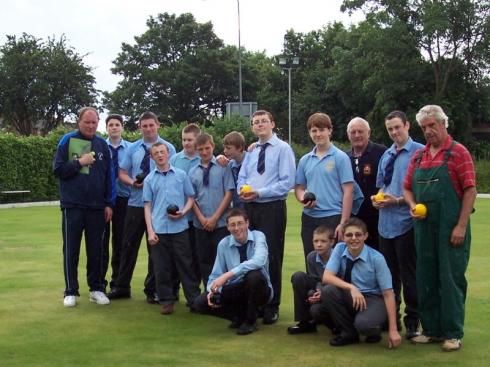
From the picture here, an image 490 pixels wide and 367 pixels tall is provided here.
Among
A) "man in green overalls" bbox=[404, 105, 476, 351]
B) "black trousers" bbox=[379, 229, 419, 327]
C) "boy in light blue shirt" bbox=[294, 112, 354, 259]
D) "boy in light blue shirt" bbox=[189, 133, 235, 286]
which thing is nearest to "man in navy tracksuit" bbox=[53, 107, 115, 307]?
"boy in light blue shirt" bbox=[189, 133, 235, 286]

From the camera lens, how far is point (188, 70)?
6388 centimetres

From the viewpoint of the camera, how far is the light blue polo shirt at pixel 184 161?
782 centimetres

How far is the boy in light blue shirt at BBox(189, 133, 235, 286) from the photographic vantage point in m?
7.40

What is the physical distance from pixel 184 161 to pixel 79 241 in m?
1.39

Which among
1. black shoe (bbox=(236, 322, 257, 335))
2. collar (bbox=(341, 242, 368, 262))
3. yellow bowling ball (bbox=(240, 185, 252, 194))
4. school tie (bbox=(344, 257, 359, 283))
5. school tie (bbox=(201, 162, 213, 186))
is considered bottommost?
black shoe (bbox=(236, 322, 257, 335))

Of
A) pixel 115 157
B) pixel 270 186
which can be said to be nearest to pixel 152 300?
pixel 115 157

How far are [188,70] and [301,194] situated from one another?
191 feet

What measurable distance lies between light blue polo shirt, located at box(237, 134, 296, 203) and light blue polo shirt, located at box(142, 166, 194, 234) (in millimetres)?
741

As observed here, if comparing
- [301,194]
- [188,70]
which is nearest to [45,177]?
[301,194]

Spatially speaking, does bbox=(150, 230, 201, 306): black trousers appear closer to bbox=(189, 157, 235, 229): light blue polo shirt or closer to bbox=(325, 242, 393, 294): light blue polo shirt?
bbox=(189, 157, 235, 229): light blue polo shirt

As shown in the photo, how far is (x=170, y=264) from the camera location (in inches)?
296

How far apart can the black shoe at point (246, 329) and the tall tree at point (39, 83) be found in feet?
149

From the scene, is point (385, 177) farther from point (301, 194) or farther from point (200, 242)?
point (200, 242)

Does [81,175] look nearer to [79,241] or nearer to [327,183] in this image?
[79,241]
